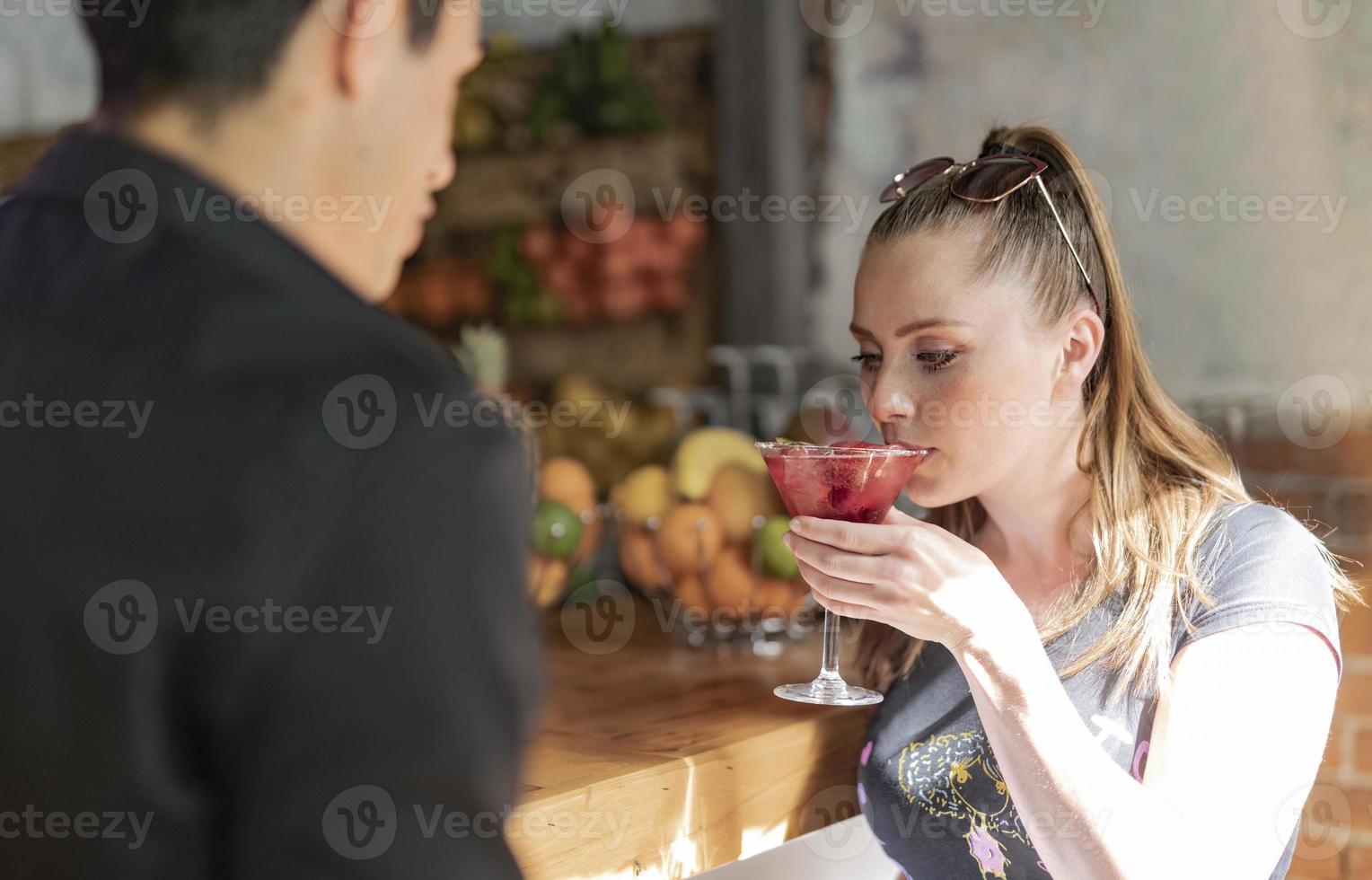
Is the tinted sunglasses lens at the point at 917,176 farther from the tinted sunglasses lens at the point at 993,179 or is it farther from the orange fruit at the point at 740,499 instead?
the orange fruit at the point at 740,499

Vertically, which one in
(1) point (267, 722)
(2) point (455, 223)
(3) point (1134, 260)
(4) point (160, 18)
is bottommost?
(1) point (267, 722)

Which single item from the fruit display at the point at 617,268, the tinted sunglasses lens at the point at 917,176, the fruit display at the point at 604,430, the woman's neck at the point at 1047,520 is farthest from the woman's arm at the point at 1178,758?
the fruit display at the point at 617,268

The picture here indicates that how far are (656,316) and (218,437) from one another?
3009 mm

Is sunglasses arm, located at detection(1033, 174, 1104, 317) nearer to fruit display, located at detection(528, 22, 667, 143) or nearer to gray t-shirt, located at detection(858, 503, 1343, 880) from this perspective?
gray t-shirt, located at detection(858, 503, 1343, 880)

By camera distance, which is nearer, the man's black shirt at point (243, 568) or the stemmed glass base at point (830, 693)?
the man's black shirt at point (243, 568)

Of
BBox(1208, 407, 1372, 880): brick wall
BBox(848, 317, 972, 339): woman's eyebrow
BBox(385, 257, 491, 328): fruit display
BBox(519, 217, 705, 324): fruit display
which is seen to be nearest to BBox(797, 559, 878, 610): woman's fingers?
BBox(848, 317, 972, 339): woman's eyebrow

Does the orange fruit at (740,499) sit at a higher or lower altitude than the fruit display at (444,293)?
lower

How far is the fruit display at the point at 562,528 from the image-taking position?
177cm

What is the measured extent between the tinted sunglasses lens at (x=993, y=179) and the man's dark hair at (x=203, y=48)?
956 mm

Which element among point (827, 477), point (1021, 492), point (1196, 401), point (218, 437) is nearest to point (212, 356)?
point (218, 437)

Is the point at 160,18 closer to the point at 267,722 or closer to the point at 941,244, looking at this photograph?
the point at 267,722

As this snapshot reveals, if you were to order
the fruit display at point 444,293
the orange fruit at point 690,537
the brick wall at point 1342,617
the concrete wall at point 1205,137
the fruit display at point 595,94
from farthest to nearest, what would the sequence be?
the fruit display at point 444,293 → the fruit display at point 595,94 → the concrete wall at point 1205,137 → the brick wall at point 1342,617 → the orange fruit at point 690,537

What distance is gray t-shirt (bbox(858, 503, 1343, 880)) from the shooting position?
122 cm

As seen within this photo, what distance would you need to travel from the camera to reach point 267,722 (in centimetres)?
48
